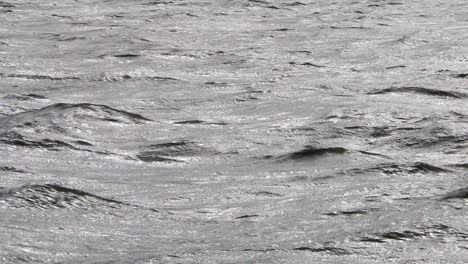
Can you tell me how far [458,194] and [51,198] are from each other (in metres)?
1.07

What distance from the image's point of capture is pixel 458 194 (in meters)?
3.53

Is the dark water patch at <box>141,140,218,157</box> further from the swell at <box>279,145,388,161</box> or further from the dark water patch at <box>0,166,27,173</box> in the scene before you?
the dark water patch at <box>0,166,27,173</box>

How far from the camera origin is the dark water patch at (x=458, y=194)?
11.5ft

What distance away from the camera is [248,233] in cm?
330

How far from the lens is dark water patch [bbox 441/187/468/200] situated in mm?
3504

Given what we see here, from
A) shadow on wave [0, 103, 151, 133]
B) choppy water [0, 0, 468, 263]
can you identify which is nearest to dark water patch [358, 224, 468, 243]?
choppy water [0, 0, 468, 263]

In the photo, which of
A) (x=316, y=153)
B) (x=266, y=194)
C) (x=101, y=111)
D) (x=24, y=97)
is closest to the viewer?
(x=266, y=194)

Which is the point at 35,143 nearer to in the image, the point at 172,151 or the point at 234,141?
the point at 172,151

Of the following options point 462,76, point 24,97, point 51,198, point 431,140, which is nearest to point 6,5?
point 24,97

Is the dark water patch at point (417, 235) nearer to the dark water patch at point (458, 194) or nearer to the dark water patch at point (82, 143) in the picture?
the dark water patch at point (458, 194)

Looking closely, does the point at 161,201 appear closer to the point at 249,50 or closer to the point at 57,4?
the point at 249,50

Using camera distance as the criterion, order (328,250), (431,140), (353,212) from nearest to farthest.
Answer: (328,250), (353,212), (431,140)

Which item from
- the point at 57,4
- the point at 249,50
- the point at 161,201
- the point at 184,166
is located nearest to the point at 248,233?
the point at 161,201

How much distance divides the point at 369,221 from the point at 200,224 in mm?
436
